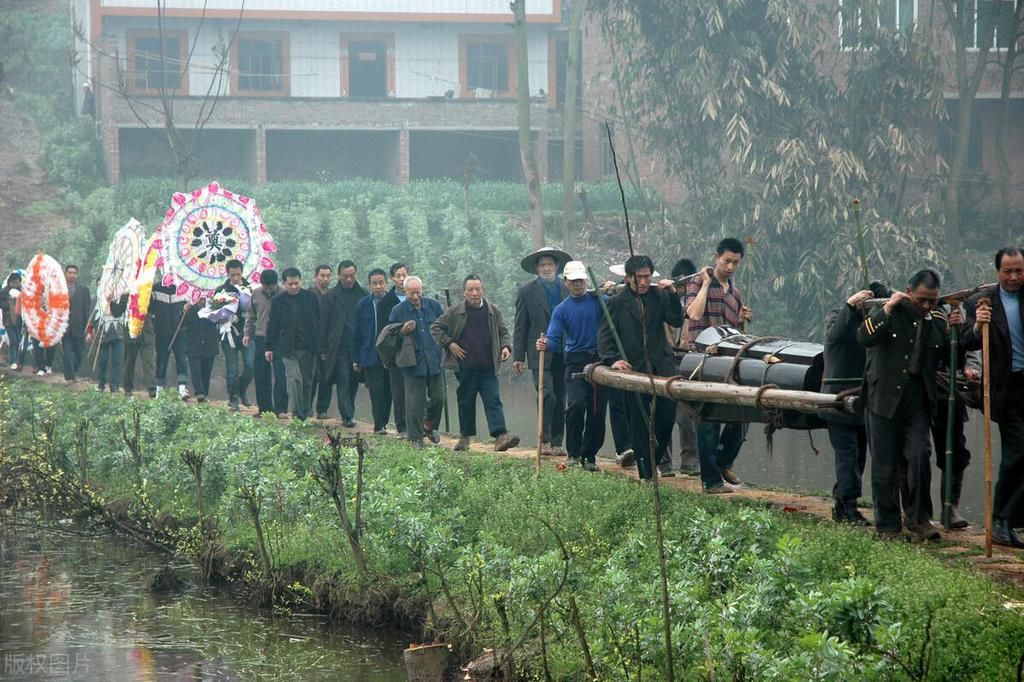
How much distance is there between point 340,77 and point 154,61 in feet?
17.4

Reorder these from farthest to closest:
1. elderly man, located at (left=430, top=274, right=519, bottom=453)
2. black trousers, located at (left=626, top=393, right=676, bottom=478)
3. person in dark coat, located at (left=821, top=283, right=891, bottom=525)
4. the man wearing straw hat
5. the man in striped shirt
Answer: elderly man, located at (left=430, top=274, right=519, bottom=453) → the man wearing straw hat → black trousers, located at (left=626, top=393, right=676, bottom=478) → the man in striped shirt → person in dark coat, located at (left=821, top=283, right=891, bottom=525)

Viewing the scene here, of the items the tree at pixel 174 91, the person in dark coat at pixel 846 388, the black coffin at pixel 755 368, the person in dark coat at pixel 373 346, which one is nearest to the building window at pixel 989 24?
the tree at pixel 174 91

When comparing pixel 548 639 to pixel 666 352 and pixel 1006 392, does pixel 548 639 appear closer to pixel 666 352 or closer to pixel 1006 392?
pixel 1006 392

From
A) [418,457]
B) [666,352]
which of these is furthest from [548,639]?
[418,457]

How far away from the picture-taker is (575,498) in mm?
→ 10766

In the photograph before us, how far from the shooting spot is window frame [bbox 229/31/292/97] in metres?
43.1

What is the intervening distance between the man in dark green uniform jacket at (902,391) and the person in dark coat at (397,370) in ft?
22.1

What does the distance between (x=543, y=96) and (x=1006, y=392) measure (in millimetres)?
33297

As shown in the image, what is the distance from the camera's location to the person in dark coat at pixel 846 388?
9969 mm

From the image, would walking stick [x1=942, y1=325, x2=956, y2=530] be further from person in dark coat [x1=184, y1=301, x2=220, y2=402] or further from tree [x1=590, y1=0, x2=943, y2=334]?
tree [x1=590, y1=0, x2=943, y2=334]

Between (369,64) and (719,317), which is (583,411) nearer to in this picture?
(719,317)

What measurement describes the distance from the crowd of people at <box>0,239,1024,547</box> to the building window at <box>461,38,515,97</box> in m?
22.5

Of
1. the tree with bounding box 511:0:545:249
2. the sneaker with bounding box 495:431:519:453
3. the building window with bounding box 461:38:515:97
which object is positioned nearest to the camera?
the sneaker with bounding box 495:431:519:453

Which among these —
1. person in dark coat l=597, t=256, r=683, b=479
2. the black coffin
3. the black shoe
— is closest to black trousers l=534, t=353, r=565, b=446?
person in dark coat l=597, t=256, r=683, b=479
